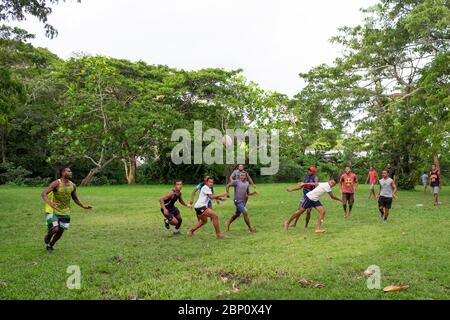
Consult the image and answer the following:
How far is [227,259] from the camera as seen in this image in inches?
318

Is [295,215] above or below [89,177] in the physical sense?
below

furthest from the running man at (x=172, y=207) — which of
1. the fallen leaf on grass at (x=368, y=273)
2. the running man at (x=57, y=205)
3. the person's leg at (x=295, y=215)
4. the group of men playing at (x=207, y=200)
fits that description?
the fallen leaf on grass at (x=368, y=273)

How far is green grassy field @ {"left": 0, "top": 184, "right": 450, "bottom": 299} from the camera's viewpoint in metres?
6.07

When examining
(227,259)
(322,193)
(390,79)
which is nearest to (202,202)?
(227,259)

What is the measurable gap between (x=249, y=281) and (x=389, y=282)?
204 cm

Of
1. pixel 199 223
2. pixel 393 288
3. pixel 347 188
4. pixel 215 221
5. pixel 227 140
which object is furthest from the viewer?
pixel 227 140

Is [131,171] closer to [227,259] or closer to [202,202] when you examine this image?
[202,202]

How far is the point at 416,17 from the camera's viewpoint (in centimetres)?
1983

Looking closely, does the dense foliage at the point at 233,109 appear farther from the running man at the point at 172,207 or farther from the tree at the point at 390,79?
the running man at the point at 172,207

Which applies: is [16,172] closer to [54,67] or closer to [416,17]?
[54,67]

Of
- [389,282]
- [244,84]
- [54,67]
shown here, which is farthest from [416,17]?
[54,67]

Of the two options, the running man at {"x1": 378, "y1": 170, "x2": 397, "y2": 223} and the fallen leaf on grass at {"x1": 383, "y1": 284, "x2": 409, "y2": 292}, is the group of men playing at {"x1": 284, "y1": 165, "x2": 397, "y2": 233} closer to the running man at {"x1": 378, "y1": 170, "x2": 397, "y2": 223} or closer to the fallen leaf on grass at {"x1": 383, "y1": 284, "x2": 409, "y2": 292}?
the running man at {"x1": 378, "y1": 170, "x2": 397, "y2": 223}

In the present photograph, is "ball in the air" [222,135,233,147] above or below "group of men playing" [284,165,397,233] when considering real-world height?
above

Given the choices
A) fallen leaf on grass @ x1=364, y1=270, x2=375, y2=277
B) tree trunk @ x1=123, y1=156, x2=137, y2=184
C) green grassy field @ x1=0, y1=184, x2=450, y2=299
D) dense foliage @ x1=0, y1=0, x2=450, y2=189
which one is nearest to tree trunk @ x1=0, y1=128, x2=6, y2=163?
dense foliage @ x1=0, y1=0, x2=450, y2=189
